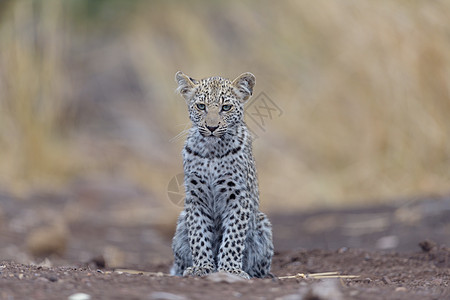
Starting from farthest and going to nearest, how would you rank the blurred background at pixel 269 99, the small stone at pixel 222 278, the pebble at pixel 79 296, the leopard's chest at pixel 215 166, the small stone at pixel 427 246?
the blurred background at pixel 269 99
the small stone at pixel 427 246
the leopard's chest at pixel 215 166
the small stone at pixel 222 278
the pebble at pixel 79 296

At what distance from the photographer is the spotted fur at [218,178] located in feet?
17.3

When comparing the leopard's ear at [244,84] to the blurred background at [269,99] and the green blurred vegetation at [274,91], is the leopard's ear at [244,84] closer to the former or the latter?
the blurred background at [269,99]

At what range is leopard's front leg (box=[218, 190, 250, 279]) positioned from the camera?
5.23 metres

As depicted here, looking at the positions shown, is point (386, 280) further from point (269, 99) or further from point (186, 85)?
point (269, 99)

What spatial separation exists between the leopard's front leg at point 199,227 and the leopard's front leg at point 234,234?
0.11 m

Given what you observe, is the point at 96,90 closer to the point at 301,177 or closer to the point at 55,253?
the point at 301,177

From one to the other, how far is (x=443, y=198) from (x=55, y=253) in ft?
15.5

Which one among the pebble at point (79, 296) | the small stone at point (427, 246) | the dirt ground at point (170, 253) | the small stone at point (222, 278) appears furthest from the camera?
the small stone at point (427, 246)

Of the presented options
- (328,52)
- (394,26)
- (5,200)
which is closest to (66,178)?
(5,200)

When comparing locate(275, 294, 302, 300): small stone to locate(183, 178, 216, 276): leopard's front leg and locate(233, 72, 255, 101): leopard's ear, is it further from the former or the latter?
locate(233, 72, 255, 101): leopard's ear

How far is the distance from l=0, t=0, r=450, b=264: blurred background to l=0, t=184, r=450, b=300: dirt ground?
1.07 ft

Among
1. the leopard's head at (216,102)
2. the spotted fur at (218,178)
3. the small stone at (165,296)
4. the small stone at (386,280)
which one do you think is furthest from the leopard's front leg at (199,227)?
the small stone at (165,296)

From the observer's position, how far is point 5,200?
10.2m

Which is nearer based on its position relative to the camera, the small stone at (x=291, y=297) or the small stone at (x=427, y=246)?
the small stone at (x=291, y=297)
